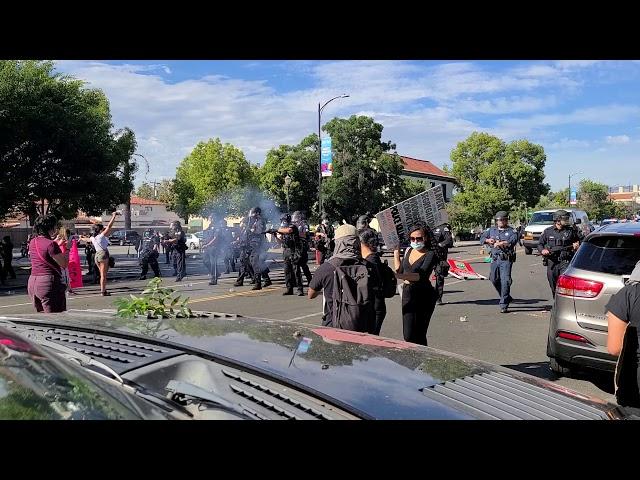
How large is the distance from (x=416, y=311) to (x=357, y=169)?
36.0m

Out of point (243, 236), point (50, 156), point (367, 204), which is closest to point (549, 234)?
point (243, 236)

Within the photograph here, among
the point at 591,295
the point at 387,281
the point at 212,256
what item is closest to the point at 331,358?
the point at 387,281

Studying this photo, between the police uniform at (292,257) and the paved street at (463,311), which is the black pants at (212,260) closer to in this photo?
the paved street at (463,311)

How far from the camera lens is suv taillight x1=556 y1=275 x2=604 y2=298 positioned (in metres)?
6.03

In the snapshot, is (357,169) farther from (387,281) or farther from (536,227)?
(387,281)

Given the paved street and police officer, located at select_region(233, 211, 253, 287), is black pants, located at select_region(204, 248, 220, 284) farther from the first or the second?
police officer, located at select_region(233, 211, 253, 287)

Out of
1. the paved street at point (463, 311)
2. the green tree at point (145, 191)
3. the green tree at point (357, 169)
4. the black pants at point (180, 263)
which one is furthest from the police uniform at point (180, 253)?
the green tree at point (145, 191)

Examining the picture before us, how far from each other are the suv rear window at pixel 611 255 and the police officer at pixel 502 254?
477 cm

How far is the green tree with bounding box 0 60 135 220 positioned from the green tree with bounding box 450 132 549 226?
44762 mm

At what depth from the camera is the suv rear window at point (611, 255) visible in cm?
609

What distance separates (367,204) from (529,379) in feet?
131

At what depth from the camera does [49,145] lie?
70.1 feet
